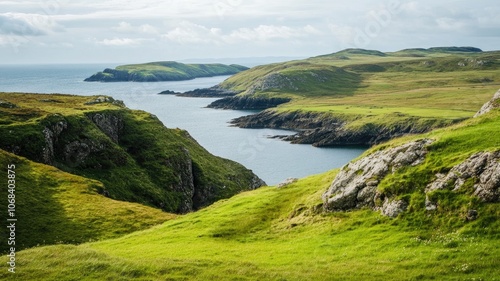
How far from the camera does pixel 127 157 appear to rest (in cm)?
9312

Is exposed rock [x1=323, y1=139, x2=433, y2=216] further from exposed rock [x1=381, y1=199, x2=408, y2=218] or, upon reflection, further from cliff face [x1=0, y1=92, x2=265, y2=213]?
cliff face [x1=0, y1=92, x2=265, y2=213]

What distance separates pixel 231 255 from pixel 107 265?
906cm

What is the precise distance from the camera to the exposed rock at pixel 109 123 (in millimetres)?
100319

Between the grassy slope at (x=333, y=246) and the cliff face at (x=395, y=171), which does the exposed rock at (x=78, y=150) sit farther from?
the cliff face at (x=395, y=171)

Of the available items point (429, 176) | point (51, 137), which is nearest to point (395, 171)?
point (429, 176)

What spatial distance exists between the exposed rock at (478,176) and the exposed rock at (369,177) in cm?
348

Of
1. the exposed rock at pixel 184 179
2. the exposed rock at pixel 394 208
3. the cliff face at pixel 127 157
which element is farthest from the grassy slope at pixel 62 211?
the exposed rock at pixel 394 208

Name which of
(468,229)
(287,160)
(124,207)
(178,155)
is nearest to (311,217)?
(468,229)

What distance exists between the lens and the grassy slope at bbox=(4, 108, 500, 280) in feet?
91.2

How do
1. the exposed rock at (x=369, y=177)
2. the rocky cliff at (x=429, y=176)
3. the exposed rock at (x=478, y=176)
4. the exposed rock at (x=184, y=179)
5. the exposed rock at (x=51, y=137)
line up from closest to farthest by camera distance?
the exposed rock at (x=478, y=176), the rocky cliff at (x=429, y=176), the exposed rock at (x=369, y=177), the exposed rock at (x=51, y=137), the exposed rock at (x=184, y=179)

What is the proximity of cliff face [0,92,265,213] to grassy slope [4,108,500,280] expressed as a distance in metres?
39.4

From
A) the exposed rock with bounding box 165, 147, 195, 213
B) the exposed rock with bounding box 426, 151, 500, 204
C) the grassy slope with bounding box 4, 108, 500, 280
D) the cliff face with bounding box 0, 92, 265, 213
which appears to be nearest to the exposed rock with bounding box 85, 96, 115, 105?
the cliff face with bounding box 0, 92, 265, 213

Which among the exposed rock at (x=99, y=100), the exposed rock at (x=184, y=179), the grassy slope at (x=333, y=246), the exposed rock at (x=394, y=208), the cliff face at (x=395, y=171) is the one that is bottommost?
the exposed rock at (x=184, y=179)

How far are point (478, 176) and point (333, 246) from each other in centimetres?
1158
